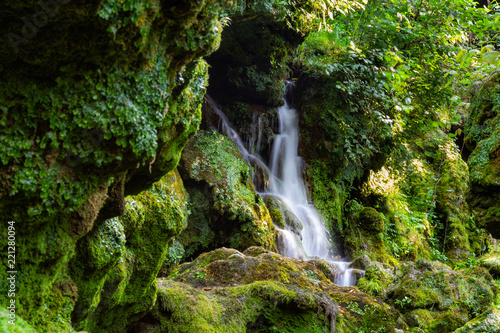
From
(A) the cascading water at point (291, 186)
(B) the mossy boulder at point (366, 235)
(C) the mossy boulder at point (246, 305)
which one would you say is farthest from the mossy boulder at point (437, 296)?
(B) the mossy boulder at point (366, 235)

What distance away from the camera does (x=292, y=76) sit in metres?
15.0

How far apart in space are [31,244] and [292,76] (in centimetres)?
1378

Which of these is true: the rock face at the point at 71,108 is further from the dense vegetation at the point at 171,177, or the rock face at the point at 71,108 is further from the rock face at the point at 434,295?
the rock face at the point at 434,295

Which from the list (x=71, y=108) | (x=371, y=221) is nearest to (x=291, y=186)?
(x=371, y=221)

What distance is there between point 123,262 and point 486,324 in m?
4.25

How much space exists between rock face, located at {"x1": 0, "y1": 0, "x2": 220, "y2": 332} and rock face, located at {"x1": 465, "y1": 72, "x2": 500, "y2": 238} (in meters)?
6.89

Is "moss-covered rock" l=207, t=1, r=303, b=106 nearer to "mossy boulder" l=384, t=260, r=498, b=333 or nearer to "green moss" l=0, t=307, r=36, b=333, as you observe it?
"mossy boulder" l=384, t=260, r=498, b=333

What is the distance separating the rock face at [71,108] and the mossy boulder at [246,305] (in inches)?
58.9

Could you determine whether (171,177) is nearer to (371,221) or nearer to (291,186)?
(291,186)

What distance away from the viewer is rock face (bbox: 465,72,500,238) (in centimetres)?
→ 721

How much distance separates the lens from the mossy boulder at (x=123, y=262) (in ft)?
9.73

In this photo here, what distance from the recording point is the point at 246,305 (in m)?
4.38

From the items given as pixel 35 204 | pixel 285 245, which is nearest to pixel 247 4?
pixel 285 245

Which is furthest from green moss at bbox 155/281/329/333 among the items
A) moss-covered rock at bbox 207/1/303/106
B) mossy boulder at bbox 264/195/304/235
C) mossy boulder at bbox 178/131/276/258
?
moss-covered rock at bbox 207/1/303/106
